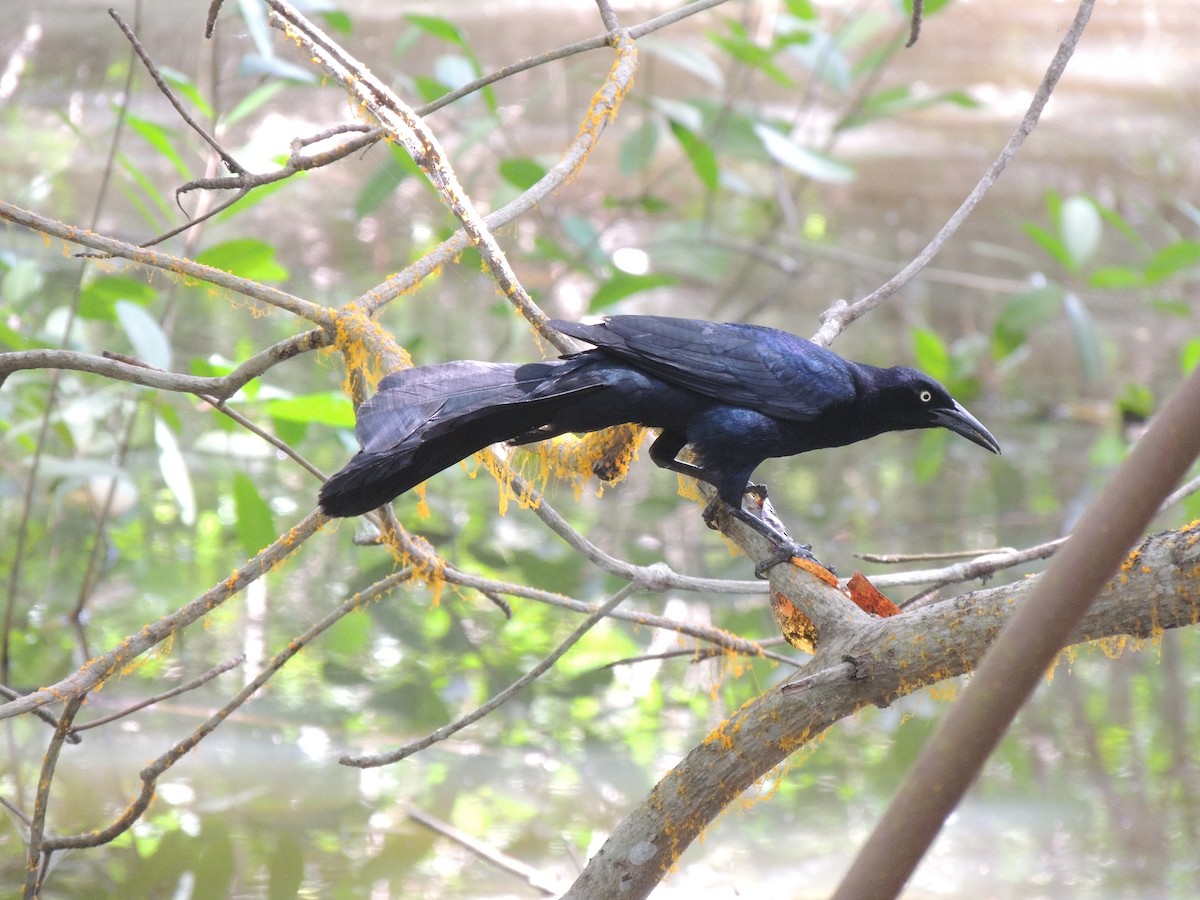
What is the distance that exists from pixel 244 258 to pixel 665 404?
1261 mm

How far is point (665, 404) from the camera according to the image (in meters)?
1.59

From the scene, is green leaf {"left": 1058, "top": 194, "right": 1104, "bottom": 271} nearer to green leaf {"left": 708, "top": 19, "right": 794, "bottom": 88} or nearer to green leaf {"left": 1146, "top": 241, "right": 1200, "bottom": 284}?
green leaf {"left": 1146, "top": 241, "right": 1200, "bottom": 284}

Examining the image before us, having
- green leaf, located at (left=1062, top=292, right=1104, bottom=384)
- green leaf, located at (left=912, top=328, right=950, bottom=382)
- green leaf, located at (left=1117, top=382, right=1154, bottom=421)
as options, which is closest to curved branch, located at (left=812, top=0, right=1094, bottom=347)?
green leaf, located at (left=1062, top=292, right=1104, bottom=384)

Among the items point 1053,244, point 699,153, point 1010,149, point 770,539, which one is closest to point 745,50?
point 699,153

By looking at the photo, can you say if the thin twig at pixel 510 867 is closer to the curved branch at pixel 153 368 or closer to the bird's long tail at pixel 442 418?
the bird's long tail at pixel 442 418

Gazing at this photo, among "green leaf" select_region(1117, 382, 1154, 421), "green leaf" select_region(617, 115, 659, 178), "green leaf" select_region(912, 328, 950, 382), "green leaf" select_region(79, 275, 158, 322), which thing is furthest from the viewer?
"green leaf" select_region(1117, 382, 1154, 421)

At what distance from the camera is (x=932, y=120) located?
688cm

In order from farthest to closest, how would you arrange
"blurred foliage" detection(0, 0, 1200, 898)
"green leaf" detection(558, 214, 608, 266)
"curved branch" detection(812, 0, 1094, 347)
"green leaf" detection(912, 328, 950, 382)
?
"green leaf" detection(912, 328, 950, 382) < "green leaf" detection(558, 214, 608, 266) < "blurred foliage" detection(0, 0, 1200, 898) < "curved branch" detection(812, 0, 1094, 347)

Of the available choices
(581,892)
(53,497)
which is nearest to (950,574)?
(581,892)

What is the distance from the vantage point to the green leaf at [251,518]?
2357 mm

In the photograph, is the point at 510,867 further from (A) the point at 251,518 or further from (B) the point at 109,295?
(B) the point at 109,295

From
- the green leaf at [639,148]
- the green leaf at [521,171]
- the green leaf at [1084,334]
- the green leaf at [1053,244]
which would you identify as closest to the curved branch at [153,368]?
the green leaf at [521,171]

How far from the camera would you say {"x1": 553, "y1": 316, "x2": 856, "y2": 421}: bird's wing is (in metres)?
1.55

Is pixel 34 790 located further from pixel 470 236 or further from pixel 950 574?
pixel 950 574
